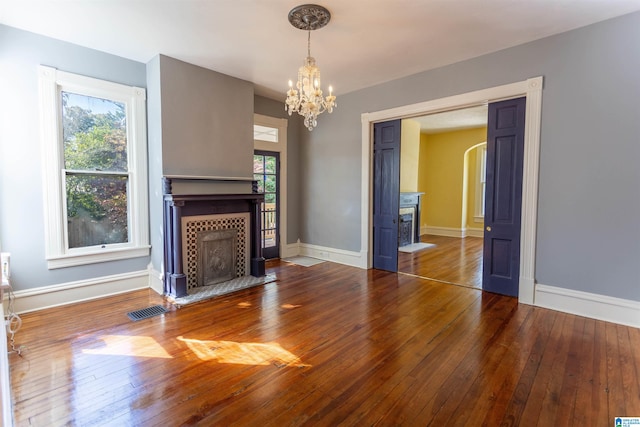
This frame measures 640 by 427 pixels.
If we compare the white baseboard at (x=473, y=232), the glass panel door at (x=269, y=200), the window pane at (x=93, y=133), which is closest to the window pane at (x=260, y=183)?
the glass panel door at (x=269, y=200)

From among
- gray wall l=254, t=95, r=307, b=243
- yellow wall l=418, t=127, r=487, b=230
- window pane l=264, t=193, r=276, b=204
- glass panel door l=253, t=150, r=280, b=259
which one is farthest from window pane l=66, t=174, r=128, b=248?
yellow wall l=418, t=127, r=487, b=230

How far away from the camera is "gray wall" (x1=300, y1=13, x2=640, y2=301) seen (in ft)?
10.1

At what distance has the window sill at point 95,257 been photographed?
3582mm

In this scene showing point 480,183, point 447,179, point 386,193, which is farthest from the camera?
point 447,179

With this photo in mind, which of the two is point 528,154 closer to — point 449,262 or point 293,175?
point 449,262

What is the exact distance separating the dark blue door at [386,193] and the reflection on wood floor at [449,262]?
425 mm

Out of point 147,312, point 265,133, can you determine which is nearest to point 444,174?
point 265,133

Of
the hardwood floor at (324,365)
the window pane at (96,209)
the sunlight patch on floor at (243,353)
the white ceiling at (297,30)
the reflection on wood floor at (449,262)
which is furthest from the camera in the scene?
the reflection on wood floor at (449,262)

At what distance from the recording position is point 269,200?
599 centimetres

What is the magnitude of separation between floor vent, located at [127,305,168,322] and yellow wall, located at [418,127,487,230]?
7.84 meters

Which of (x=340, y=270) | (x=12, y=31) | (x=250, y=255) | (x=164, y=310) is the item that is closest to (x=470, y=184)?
(x=340, y=270)

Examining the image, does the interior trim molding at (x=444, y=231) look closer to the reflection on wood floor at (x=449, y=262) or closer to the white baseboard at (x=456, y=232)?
the white baseboard at (x=456, y=232)

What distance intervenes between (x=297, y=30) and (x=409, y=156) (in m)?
4.81

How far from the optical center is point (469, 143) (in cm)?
857
